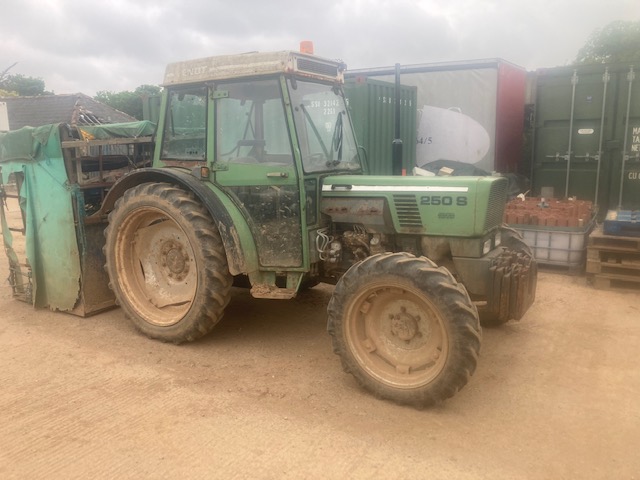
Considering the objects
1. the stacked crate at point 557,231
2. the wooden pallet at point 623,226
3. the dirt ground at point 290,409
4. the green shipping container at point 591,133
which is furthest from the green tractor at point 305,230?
the green shipping container at point 591,133

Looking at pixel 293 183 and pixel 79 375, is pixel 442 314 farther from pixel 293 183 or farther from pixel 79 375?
pixel 79 375

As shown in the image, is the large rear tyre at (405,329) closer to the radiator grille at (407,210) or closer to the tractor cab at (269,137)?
the radiator grille at (407,210)

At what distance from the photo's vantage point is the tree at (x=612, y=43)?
840 inches

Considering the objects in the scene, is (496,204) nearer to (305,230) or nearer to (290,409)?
(305,230)

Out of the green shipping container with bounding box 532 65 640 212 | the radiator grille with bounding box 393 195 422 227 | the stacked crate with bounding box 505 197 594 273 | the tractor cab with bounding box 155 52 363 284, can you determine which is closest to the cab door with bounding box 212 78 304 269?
the tractor cab with bounding box 155 52 363 284

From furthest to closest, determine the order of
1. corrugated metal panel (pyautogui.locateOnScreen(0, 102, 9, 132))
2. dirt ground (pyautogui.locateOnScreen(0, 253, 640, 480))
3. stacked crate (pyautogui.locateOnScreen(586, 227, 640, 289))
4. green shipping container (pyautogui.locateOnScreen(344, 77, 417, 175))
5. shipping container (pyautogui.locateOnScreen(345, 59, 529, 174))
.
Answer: corrugated metal panel (pyautogui.locateOnScreen(0, 102, 9, 132)) → shipping container (pyautogui.locateOnScreen(345, 59, 529, 174)) → green shipping container (pyautogui.locateOnScreen(344, 77, 417, 175)) → stacked crate (pyautogui.locateOnScreen(586, 227, 640, 289)) → dirt ground (pyautogui.locateOnScreen(0, 253, 640, 480))

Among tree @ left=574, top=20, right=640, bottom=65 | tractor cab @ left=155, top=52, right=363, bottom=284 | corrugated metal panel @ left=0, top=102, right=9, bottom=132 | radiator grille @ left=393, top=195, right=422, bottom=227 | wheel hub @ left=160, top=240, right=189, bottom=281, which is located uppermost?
tree @ left=574, top=20, right=640, bottom=65

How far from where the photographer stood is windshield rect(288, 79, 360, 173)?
455cm

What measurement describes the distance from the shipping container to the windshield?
582cm

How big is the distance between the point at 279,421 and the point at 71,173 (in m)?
3.40

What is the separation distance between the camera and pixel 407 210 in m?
4.41

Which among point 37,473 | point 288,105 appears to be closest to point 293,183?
point 288,105

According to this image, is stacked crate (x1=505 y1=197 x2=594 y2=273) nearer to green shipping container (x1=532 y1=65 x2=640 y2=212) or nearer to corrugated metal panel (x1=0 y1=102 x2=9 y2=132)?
green shipping container (x1=532 y1=65 x2=640 y2=212)

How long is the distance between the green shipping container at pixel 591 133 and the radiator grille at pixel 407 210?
5.59 m
